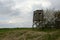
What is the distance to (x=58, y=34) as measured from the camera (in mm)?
23047

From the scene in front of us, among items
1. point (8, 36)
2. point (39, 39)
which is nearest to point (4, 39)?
point (8, 36)

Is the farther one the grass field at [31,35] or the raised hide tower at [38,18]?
the raised hide tower at [38,18]

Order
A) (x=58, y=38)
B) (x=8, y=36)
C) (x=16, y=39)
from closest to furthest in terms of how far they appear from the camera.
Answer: (x=58, y=38) < (x=16, y=39) < (x=8, y=36)

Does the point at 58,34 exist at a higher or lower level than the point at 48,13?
lower

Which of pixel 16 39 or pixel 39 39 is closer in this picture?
pixel 39 39

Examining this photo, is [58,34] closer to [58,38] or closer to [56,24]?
[58,38]

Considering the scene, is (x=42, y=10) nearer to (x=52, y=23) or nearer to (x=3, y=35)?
(x=52, y=23)

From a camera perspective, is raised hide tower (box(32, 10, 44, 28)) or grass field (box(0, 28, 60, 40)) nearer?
grass field (box(0, 28, 60, 40))

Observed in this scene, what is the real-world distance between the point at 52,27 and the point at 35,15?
3.50 m

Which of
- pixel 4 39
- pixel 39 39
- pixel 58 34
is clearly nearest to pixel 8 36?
pixel 4 39

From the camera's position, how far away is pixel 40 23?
1167 inches

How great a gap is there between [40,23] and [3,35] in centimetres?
657

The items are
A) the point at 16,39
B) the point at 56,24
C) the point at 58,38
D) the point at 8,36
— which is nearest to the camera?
the point at 58,38

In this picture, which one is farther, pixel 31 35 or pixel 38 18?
pixel 38 18
